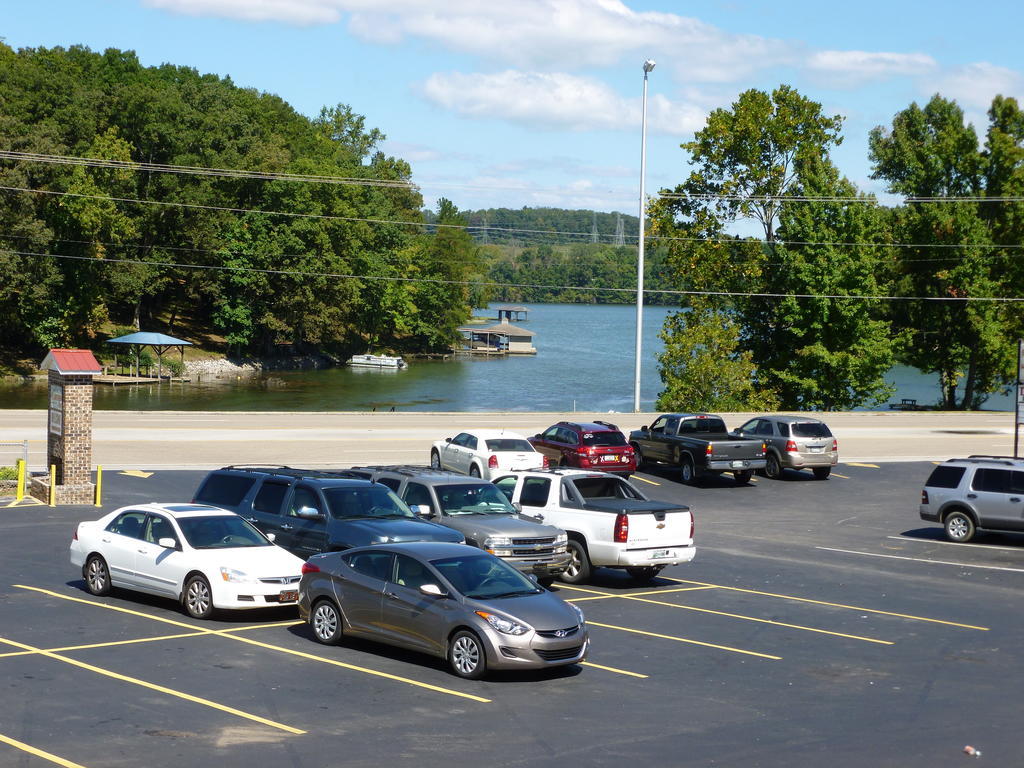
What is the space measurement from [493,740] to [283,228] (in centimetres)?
8873

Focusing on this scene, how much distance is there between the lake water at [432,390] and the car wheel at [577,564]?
40615 millimetres

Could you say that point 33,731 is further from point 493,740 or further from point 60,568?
point 60,568

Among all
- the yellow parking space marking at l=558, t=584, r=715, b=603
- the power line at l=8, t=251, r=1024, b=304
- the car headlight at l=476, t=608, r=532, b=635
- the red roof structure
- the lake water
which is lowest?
the lake water

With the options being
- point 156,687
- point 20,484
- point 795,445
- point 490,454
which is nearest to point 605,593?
point 156,687

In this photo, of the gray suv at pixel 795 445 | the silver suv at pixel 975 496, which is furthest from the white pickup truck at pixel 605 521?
the gray suv at pixel 795 445

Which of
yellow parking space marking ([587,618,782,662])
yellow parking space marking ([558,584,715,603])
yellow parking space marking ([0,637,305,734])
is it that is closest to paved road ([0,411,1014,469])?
yellow parking space marking ([558,584,715,603])

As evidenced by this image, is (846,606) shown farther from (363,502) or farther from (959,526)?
(959,526)

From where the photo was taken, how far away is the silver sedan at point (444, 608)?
40.1 feet

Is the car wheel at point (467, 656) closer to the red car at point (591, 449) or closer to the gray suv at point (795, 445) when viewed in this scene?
the red car at point (591, 449)

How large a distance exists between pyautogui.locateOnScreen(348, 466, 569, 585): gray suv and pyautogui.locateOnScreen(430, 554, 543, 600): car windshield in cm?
319

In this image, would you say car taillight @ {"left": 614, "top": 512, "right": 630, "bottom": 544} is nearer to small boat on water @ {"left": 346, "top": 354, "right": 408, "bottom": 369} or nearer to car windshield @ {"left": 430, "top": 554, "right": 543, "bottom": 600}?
car windshield @ {"left": 430, "top": 554, "right": 543, "bottom": 600}

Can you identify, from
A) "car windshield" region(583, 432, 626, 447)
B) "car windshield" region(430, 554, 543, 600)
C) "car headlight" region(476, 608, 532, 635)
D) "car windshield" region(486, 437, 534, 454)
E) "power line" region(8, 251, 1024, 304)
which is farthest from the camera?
"power line" region(8, 251, 1024, 304)

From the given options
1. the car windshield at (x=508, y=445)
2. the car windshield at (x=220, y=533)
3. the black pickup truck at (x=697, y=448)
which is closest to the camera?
the car windshield at (x=220, y=533)

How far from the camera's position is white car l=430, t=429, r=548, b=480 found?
27.9 metres
